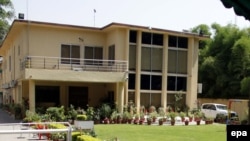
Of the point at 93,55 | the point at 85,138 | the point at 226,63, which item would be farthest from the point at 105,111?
the point at 226,63

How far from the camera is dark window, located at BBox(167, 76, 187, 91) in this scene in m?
26.5

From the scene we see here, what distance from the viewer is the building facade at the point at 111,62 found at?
23.8 metres

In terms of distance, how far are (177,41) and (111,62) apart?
533 centimetres

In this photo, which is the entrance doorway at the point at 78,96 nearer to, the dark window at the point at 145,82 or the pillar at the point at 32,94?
the dark window at the point at 145,82

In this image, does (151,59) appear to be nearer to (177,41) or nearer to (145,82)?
(145,82)

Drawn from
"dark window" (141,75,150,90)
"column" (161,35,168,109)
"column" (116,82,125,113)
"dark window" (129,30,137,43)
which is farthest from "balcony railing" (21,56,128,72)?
"column" (161,35,168,109)

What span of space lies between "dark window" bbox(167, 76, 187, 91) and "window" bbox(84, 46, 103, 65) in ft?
17.7

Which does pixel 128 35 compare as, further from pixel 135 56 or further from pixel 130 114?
pixel 130 114

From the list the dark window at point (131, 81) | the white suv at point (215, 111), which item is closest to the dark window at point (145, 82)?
the dark window at point (131, 81)

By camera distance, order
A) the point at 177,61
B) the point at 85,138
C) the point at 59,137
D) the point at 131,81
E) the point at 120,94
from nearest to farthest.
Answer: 1. the point at 85,138
2. the point at 59,137
3. the point at 120,94
4. the point at 131,81
5. the point at 177,61

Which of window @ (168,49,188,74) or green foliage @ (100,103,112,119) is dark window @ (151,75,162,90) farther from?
green foliage @ (100,103,112,119)

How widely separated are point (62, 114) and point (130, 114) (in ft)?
14.6

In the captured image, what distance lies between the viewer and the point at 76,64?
24.7 metres

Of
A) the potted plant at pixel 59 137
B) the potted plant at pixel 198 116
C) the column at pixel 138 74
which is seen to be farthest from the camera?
the column at pixel 138 74
